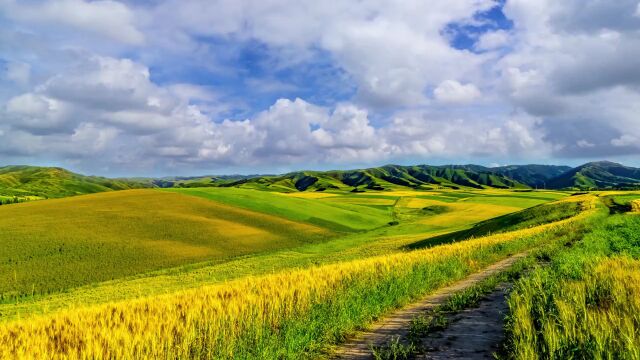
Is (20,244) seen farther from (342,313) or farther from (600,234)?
(600,234)

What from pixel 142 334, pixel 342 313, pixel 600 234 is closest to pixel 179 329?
pixel 142 334

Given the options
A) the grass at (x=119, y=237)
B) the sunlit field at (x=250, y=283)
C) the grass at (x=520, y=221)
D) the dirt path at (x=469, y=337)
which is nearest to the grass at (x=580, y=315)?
the sunlit field at (x=250, y=283)

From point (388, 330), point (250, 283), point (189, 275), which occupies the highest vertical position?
point (250, 283)

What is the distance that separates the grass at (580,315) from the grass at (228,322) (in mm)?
4195

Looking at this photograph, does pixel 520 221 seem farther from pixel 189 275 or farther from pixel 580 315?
pixel 580 315

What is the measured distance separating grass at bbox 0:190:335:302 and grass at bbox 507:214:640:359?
132 ft

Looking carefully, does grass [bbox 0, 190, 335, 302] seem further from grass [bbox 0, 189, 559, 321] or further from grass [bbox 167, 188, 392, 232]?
grass [bbox 167, 188, 392, 232]

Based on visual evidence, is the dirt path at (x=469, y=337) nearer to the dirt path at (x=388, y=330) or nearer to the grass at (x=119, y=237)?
the dirt path at (x=388, y=330)

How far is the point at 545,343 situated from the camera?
22.4 feet

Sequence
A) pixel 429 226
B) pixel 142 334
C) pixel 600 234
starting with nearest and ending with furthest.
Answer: pixel 142 334 < pixel 600 234 < pixel 429 226

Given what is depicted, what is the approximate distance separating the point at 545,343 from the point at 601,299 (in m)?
3.11

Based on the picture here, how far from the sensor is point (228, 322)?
29.8ft

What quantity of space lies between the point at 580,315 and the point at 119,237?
65.9m

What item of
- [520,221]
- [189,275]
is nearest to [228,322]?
[189,275]
